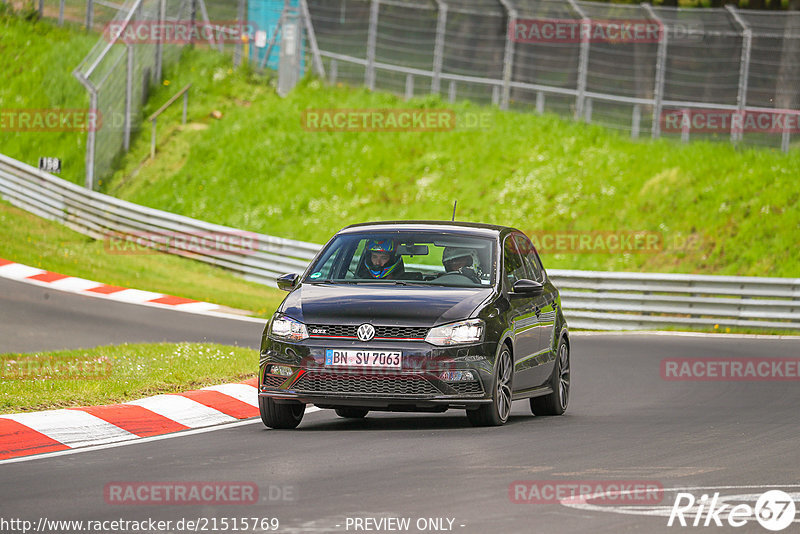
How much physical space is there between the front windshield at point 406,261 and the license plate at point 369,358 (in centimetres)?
107

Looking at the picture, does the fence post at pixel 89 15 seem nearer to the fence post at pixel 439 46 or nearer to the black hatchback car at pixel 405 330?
the fence post at pixel 439 46

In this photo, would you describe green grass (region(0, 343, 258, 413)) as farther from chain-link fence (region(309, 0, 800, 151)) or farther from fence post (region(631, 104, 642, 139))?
fence post (region(631, 104, 642, 139))

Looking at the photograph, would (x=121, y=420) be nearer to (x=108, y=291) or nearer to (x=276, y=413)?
(x=276, y=413)

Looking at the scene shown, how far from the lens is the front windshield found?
11.4 m

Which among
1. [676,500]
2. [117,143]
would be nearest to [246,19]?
[117,143]

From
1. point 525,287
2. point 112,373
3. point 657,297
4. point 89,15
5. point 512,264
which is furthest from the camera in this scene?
point 89,15

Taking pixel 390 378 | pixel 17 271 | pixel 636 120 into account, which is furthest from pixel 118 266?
pixel 390 378

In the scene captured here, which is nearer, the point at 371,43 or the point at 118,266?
the point at 118,266

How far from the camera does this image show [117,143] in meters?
37.9

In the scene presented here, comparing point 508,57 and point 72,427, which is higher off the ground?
point 508,57

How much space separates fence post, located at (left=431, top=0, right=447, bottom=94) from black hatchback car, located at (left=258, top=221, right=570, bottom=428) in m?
22.7

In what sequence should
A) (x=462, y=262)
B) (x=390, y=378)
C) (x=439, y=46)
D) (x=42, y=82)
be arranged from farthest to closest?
1. (x=42, y=82)
2. (x=439, y=46)
3. (x=462, y=262)
4. (x=390, y=378)

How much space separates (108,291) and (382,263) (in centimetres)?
1460

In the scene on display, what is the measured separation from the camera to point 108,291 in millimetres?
25125
